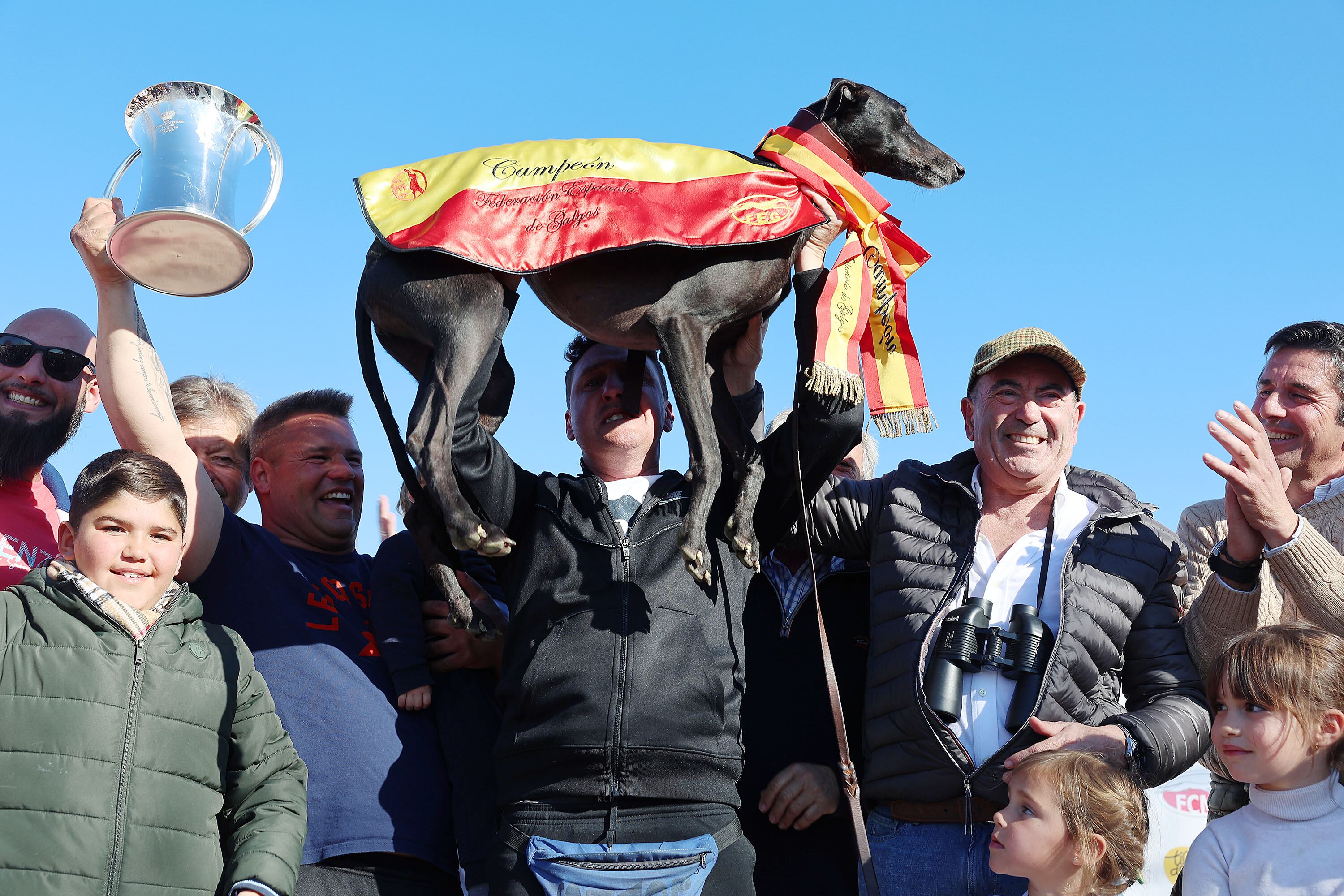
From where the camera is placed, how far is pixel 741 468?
3.31 m

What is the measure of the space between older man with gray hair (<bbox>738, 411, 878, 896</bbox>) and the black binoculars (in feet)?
1.66

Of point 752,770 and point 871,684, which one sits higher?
point 871,684

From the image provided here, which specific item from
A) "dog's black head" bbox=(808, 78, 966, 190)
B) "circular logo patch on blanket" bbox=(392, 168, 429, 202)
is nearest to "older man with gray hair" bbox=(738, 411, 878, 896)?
"dog's black head" bbox=(808, 78, 966, 190)

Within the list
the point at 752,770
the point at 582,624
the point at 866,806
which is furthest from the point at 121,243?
the point at 866,806

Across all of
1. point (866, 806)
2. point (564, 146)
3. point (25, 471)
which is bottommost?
point (866, 806)

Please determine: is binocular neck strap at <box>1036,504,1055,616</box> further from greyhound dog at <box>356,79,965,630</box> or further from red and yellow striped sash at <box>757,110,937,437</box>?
greyhound dog at <box>356,79,965,630</box>

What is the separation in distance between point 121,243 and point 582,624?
165cm

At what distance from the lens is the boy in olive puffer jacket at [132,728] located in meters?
2.67

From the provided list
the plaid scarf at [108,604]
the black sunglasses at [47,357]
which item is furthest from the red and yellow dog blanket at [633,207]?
the black sunglasses at [47,357]

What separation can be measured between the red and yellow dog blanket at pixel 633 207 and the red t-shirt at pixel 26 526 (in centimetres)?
160

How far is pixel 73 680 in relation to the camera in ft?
9.07

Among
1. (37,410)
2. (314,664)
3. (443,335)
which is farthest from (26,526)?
(443,335)

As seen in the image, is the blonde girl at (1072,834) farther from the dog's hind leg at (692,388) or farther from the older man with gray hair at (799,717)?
the dog's hind leg at (692,388)

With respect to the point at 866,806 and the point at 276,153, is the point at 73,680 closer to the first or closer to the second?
the point at 276,153
